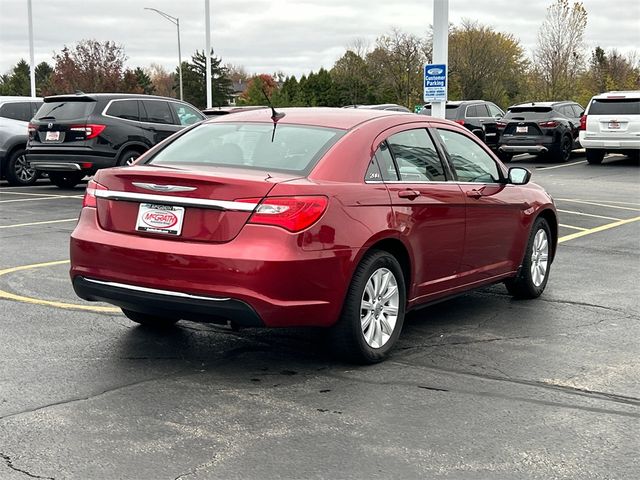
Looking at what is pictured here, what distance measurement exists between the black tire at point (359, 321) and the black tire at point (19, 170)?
48.4 feet

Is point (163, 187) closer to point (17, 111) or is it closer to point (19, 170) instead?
point (19, 170)

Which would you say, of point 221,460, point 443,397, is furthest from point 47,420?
point 443,397

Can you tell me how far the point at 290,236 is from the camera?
16.3 ft

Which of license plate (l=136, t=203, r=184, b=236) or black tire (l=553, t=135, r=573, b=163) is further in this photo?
black tire (l=553, t=135, r=573, b=163)

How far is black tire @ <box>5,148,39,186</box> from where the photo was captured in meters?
18.7

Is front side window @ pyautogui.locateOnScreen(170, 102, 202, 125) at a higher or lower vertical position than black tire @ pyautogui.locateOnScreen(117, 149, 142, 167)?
higher

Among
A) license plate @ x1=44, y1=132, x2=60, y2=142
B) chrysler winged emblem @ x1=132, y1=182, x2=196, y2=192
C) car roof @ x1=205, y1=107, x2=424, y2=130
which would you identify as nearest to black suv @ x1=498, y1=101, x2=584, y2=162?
license plate @ x1=44, y1=132, x2=60, y2=142

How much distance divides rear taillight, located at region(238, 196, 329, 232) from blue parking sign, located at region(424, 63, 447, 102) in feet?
39.0

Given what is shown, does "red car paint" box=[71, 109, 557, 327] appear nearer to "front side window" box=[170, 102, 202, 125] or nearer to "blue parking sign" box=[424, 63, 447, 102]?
"blue parking sign" box=[424, 63, 447, 102]

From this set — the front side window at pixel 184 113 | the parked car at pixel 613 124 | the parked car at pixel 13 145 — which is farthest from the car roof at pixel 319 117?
the parked car at pixel 613 124

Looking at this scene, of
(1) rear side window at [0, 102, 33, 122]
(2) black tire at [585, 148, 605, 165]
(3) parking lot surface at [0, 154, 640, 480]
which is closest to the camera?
(3) parking lot surface at [0, 154, 640, 480]

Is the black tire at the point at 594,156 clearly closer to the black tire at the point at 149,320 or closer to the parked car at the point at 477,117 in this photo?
the parked car at the point at 477,117

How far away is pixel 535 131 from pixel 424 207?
20.8 meters

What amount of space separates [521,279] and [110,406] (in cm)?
400
